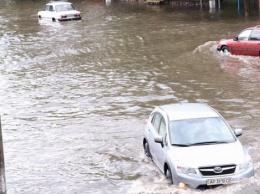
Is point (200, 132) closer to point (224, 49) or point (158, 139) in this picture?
point (158, 139)

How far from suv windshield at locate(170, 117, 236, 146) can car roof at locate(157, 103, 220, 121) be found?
12cm

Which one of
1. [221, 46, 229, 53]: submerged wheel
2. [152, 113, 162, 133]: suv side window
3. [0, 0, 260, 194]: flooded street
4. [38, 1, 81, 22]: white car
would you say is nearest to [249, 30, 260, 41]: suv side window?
[0, 0, 260, 194]: flooded street

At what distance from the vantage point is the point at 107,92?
22.9m

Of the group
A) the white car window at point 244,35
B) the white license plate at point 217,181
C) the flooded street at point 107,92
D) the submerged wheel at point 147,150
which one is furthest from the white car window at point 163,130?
the white car window at point 244,35

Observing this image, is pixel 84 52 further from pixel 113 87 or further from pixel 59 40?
pixel 113 87

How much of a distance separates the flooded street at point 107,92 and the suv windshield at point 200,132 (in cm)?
94

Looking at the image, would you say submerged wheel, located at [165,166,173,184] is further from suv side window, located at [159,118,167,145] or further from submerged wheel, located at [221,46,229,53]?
submerged wheel, located at [221,46,229,53]

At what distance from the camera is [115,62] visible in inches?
1139

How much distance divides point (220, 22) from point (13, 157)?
26.3 m

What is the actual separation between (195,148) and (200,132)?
0.70m

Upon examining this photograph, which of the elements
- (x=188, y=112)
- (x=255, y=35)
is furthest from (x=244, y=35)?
(x=188, y=112)

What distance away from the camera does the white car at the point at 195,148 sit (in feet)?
37.9

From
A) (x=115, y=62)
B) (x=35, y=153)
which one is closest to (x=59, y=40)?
(x=115, y=62)

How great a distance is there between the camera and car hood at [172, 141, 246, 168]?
38.1ft
